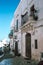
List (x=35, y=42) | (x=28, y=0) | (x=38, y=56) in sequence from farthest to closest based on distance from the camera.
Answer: (x=28, y=0), (x=35, y=42), (x=38, y=56)

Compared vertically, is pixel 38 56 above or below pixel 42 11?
below

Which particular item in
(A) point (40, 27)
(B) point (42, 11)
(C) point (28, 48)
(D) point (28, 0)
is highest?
(D) point (28, 0)

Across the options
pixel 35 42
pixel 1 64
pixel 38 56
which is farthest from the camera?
pixel 35 42

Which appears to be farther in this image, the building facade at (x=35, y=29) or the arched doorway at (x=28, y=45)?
the arched doorway at (x=28, y=45)

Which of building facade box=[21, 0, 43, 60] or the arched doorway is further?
the arched doorway

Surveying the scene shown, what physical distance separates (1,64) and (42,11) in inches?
194

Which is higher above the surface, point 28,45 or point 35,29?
point 35,29

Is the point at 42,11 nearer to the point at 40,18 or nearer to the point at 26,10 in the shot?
the point at 40,18

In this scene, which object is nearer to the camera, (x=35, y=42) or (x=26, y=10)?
(x=35, y=42)

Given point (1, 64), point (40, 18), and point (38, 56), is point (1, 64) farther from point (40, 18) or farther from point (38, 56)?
point (40, 18)

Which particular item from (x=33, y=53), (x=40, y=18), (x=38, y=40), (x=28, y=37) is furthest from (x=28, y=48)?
(x=40, y=18)

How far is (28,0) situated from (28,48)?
455 cm

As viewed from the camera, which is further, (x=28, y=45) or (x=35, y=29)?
(x=28, y=45)

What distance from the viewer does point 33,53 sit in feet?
53.2
